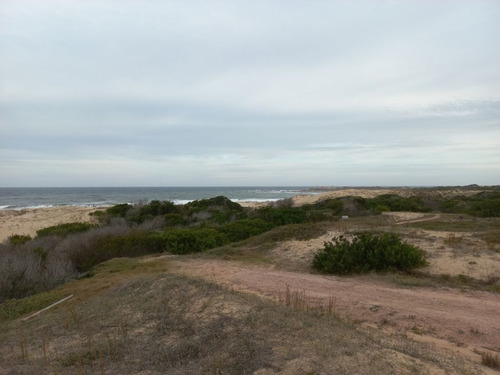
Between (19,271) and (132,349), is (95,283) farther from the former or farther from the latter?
(132,349)

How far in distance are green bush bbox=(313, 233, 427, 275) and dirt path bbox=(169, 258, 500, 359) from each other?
2.21ft

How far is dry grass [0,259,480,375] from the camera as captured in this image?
4020mm

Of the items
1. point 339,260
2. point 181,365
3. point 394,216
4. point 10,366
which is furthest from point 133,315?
point 394,216

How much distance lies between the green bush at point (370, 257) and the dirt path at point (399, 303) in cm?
67

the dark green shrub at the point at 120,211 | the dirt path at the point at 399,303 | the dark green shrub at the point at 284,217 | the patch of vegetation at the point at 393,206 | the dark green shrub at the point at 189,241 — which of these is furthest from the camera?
the patch of vegetation at the point at 393,206

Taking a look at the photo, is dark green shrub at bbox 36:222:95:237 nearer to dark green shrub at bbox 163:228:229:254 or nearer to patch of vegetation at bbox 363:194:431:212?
dark green shrub at bbox 163:228:229:254

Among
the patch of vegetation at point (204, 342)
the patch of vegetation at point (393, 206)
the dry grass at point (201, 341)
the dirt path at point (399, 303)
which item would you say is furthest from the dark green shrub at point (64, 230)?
the patch of vegetation at point (393, 206)

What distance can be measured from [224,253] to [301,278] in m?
4.01

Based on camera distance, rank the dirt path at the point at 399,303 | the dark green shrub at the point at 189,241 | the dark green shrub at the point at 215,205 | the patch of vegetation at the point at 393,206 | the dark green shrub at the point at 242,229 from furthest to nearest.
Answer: the dark green shrub at the point at 215,205 → the patch of vegetation at the point at 393,206 → the dark green shrub at the point at 242,229 → the dark green shrub at the point at 189,241 → the dirt path at the point at 399,303

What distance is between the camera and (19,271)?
10.4m

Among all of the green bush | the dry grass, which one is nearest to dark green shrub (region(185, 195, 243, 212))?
the green bush

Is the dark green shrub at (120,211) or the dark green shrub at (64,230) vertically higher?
the dark green shrub at (120,211)

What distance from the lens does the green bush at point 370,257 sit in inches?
384

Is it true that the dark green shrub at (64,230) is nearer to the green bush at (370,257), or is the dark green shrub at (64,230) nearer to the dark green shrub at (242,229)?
the dark green shrub at (242,229)
